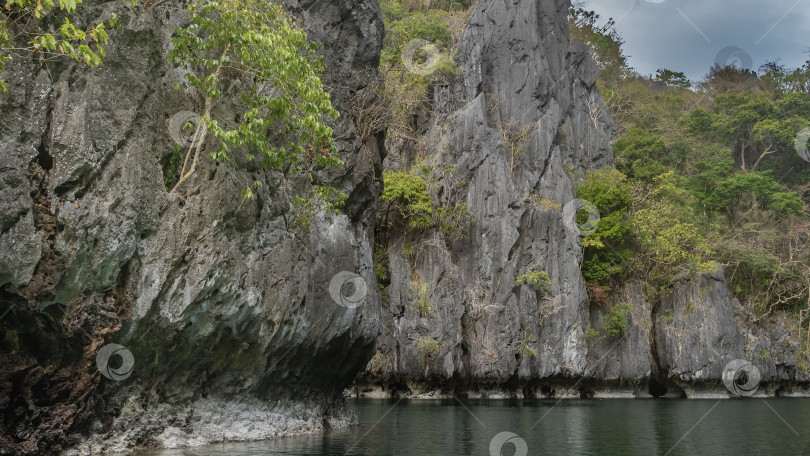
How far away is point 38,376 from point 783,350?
38.7 meters

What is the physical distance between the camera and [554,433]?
1566 centimetres

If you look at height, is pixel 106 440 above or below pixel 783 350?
below

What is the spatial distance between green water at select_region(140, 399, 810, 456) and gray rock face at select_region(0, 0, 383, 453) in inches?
47.2

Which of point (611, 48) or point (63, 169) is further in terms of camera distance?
point (611, 48)

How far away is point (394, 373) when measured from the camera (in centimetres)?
2792

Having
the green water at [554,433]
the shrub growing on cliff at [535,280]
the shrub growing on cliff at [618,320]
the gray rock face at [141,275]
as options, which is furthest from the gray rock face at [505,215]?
the gray rock face at [141,275]

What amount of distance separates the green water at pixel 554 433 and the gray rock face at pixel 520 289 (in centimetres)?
548

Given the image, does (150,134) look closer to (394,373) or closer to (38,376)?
(38,376)

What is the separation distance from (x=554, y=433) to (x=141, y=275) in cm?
1116

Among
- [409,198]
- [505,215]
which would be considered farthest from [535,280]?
[409,198]

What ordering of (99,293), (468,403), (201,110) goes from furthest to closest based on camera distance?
(468,403), (201,110), (99,293)

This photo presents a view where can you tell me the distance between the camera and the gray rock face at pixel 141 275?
892cm

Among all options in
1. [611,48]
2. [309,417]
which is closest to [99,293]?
[309,417]

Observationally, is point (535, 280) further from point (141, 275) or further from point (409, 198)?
point (141, 275)
